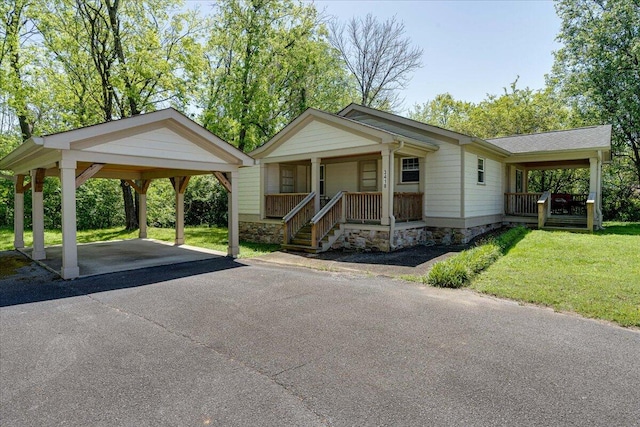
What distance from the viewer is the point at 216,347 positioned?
433 cm

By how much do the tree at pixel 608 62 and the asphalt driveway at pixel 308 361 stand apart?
23.0 m

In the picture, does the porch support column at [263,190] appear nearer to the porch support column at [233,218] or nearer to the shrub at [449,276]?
the porch support column at [233,218]

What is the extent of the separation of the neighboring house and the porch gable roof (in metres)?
0.03

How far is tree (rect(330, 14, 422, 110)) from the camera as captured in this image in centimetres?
2945

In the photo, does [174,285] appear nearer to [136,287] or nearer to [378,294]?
[136,287]

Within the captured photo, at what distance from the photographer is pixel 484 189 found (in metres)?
14.2

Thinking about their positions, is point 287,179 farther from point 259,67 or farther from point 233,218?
point 259,67

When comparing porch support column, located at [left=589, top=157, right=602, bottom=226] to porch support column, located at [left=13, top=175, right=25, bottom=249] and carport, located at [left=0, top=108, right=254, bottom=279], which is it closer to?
carport, located at [left=0, top=108, right=254, bottom=279]

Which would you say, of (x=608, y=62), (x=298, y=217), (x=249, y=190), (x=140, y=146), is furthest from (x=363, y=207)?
(x=608, y=62)

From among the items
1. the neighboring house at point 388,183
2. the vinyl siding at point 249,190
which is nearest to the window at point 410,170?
the neighboring house at point 388,183

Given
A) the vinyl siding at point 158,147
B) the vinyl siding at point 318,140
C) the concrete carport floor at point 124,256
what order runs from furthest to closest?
the vinyl siding at point 318,140, the concrete carport floor at point 124,256, the vinyl siding at point 158,147

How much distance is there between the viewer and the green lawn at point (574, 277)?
5.60m

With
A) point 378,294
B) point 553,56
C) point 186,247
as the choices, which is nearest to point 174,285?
point 378,294

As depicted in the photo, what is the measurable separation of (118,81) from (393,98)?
837 inches
